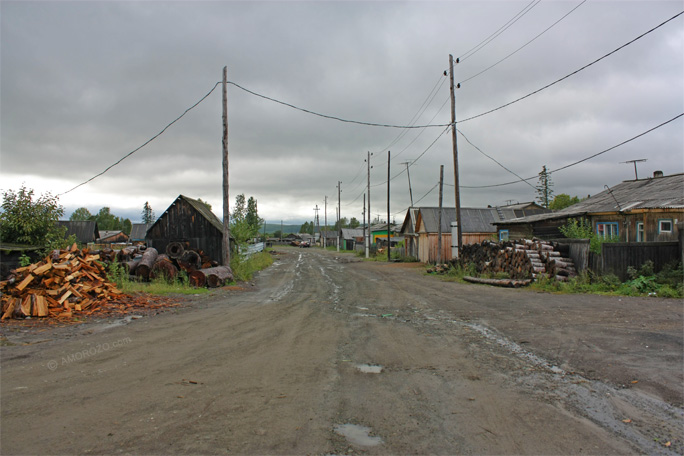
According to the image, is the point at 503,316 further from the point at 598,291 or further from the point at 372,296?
the point at 598,291

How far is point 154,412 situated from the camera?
13.5 feet

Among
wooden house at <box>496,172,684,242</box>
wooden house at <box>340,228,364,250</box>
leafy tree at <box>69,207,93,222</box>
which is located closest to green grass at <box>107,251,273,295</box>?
wooden house at <box>496,172,684,242</box>

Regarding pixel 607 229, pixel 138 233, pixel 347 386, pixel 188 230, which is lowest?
pixel 347 386

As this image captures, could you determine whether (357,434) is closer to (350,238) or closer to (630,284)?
(630,284)

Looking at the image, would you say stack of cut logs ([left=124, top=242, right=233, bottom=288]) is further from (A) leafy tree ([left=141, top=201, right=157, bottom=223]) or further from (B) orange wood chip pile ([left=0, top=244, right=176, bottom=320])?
(A) leafy tree ([left=141, top=201, right=157, bottom=223])

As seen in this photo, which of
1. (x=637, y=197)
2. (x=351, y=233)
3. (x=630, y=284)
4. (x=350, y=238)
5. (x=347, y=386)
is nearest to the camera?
(x=347, y=386)

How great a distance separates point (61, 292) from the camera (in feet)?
31.8

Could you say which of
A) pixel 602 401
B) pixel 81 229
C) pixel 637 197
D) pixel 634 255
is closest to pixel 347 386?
pixel 602 401

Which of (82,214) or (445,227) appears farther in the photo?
(82,214)

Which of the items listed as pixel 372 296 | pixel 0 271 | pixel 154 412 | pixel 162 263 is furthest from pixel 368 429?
pixel 162 263

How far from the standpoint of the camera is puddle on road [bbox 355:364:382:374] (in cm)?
557

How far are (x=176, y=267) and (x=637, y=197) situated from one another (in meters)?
22.0

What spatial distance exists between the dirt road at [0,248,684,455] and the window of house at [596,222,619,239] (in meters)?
11.6

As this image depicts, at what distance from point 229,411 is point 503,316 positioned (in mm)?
7635
